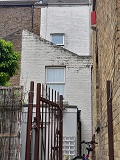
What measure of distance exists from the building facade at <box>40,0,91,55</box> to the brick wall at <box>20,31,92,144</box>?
3523 mm

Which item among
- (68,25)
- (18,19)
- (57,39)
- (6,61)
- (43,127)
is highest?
(18,19)

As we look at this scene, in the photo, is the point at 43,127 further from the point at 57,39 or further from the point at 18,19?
the point at 18,19

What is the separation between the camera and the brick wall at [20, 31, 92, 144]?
13.6 meters

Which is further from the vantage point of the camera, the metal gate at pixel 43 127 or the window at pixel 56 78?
the window at pixel 56 78

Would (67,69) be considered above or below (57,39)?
below

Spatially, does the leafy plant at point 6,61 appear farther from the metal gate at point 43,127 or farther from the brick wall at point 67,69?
the metal gate at point 43,127

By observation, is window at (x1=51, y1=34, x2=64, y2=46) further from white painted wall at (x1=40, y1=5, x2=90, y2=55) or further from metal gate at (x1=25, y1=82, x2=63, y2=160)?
metal gate at (x1=25, y1=82, x2=63, y2=160)

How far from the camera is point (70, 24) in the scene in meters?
18.5

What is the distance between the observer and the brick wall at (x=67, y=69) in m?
13.6

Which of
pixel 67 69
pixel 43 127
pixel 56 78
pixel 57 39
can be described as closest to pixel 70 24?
pixel 57 39

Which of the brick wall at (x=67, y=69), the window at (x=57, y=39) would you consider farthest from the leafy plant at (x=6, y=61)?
the window at (x=57, y=39)

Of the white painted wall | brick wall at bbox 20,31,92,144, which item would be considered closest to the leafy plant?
brick wall at bbox 20,31,92,144

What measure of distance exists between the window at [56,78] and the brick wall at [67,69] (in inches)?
7.6

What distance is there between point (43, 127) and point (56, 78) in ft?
27.3
